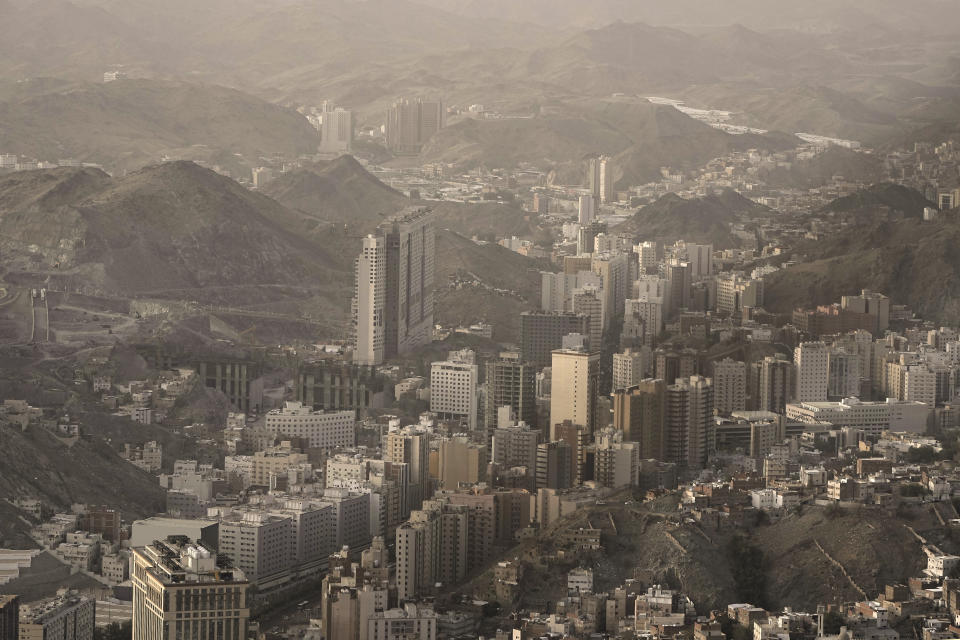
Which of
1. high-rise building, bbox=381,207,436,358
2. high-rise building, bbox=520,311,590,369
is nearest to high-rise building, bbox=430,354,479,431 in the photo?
high-rise building, bbox=520,311,590,369

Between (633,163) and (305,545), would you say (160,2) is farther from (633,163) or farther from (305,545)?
(305,545)

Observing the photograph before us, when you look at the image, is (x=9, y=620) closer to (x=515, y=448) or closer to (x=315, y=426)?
(x=515, y=448)

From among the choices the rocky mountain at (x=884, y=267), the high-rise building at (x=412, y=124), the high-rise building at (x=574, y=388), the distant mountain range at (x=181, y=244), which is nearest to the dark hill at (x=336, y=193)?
the distant mountain range at (x=181, y=244)

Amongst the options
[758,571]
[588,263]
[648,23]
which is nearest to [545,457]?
[758,571]

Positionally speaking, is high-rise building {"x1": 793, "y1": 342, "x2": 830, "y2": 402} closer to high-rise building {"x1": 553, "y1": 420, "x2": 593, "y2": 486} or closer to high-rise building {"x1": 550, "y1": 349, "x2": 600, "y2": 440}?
high-rise building {"x1": 550, "y1": 349, "x2": 600, "y2": 440}

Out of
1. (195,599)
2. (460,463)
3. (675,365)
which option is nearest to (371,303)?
(675,365)

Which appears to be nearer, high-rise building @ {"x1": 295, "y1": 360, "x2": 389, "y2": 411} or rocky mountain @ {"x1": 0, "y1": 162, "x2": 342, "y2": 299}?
high-rise building @ {"x1": 295, "y1": 360, "x2": 389, "y2": 411}
